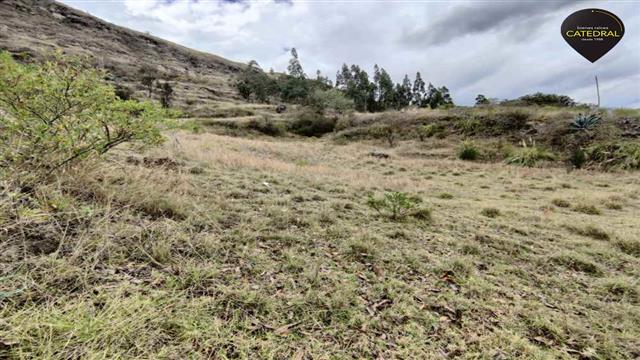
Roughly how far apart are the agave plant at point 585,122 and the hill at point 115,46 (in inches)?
1543

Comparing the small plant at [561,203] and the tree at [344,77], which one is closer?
the small plant at [561,203]

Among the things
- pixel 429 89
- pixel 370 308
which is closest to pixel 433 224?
pixel 370 308

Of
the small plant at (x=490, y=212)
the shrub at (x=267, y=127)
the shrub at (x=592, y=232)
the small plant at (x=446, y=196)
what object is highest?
the shrub at (x=267, y=127)

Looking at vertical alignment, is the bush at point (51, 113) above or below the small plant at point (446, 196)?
above

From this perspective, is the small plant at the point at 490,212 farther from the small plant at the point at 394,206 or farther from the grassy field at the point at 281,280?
the small plant at the point at 394,206

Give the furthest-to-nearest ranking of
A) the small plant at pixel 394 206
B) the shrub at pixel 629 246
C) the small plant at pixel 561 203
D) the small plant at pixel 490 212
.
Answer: the small plant at pixel 561 203 < the small plant at pixel 490 212 < the small plant at pixel 394 206 < the shrub at pixel 629 246

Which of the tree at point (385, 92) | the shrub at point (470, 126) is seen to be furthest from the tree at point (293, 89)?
the shrub at point (470, 126)

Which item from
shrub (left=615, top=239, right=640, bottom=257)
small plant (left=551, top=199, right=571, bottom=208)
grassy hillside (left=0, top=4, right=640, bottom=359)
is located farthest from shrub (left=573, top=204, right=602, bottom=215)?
shrub (left=615, top=239, right=640, bottom=257)

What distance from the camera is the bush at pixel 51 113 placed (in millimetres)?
2584

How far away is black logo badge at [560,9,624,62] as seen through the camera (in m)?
9.23

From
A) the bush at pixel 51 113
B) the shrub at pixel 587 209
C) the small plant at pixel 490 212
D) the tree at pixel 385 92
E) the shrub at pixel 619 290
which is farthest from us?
the tree at pixel 385 92

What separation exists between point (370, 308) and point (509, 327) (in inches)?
46.7

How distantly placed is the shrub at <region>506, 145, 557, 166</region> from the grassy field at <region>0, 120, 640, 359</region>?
11300 mm

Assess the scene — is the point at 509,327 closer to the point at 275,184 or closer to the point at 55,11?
the point at 275,184
